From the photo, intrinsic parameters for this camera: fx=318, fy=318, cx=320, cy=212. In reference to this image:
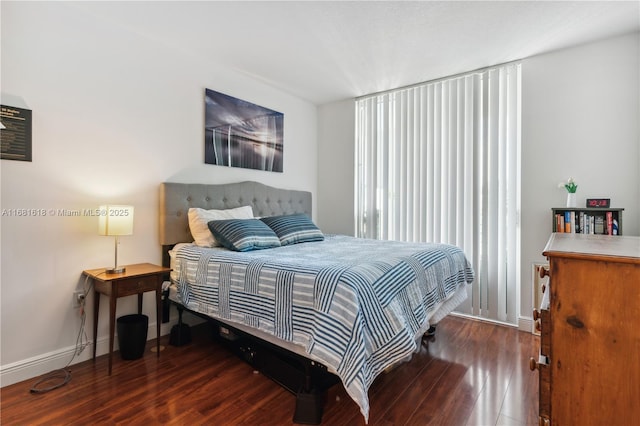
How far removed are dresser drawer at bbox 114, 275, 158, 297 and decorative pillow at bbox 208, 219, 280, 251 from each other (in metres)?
0.57

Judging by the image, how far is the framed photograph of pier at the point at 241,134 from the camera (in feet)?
10.4

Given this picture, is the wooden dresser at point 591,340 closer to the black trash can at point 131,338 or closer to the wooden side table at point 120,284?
the wooden side table at point 120,284

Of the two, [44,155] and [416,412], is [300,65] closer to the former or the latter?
[44,155]

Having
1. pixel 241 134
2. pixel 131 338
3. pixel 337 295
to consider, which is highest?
pixel 241 134

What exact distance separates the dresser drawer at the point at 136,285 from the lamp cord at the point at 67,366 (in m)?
0.40

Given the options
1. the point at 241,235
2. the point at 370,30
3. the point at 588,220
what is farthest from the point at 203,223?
the point at 588,220

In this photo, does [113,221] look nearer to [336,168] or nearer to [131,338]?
[131,338]

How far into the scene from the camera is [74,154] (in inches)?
90.1

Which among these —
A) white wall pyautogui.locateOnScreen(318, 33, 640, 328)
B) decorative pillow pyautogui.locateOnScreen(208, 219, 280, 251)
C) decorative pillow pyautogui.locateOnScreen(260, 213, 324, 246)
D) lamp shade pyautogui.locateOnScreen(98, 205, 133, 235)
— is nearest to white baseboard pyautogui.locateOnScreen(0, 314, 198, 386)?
lamp shade pyautogui.locateOnScreen(98, 205, 133, 235)

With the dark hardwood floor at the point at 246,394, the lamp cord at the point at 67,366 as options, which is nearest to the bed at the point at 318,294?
the dark hardwood floor at the point at 246,394

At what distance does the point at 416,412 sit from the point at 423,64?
2.94 metres

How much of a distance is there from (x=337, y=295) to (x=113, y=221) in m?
1.70

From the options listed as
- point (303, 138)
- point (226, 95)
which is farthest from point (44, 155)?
point (303, 138)

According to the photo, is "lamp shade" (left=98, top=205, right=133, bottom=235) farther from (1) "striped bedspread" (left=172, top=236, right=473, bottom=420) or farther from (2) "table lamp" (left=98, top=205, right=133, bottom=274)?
(1) "striped bedspread" (left=172, top=236, right=473, bottom=420)
